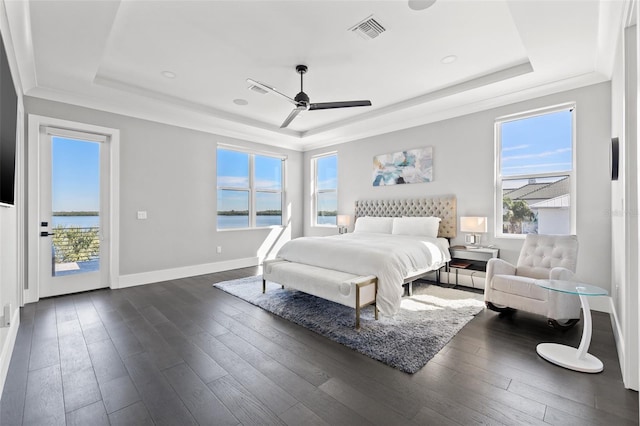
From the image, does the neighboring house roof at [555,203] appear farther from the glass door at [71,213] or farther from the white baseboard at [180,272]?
the glass door at [71,213]

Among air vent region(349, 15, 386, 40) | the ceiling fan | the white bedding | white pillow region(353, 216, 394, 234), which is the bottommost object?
the white bedding

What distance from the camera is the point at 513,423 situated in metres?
1.56

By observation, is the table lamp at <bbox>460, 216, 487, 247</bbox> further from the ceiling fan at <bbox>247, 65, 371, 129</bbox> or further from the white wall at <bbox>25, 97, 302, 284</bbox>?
the white wall at <bbox>25, 97, 302, 284</bbox>

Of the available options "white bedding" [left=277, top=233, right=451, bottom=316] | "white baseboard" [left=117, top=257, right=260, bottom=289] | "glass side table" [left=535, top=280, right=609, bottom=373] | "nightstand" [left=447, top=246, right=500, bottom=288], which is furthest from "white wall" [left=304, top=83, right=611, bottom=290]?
"white baseboard" [left=117, top=257, right=260, bottom=289]

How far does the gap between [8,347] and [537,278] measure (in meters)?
4.87

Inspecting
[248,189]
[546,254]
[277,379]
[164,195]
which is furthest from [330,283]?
[248,189]

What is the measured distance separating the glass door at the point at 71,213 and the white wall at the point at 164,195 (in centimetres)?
28

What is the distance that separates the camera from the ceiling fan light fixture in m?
2.36

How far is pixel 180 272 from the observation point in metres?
5.00

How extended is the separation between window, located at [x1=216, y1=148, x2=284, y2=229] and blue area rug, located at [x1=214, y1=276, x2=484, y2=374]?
6.82ft

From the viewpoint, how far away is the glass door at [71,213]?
3.82 meters

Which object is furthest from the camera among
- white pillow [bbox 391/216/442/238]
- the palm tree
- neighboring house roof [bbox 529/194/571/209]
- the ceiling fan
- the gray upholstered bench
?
white pillow [bbox 391/216/442/238]

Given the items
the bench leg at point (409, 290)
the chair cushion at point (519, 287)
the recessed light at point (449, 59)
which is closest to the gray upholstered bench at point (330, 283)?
the bench leg at point (409, 290)

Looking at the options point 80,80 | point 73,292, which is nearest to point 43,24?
point 80,80
